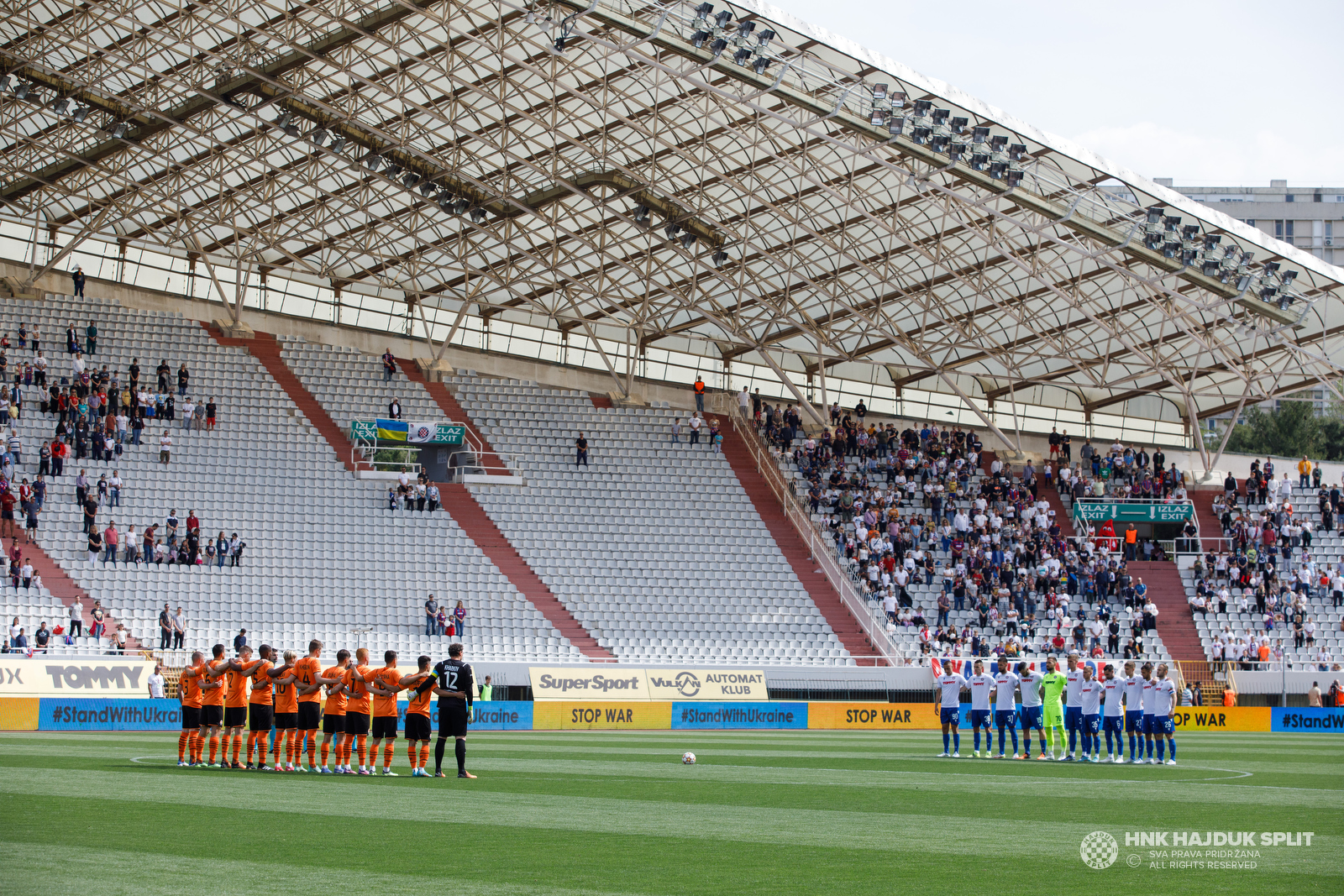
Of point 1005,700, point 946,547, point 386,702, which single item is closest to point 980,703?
point 1005,700

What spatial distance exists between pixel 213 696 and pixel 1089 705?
44.1 feet

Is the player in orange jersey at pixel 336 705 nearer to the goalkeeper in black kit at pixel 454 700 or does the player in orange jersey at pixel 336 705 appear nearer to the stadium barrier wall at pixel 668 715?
the goalkeeper in black kit at pixel 454 700

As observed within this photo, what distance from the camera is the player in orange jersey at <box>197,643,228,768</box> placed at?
18734 mm

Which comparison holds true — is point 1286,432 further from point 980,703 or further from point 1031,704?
point 1031,704

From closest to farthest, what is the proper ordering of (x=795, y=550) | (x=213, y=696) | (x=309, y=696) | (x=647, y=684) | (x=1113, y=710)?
(x=309, y=696), (x=213, y=696), (x=1113, y=710), (x=647, y=684), (x=795, y=550)

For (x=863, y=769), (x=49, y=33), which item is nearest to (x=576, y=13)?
(x=49, y=33)

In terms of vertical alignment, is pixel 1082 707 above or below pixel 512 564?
below

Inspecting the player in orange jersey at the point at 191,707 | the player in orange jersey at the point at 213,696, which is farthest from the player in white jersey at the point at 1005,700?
the player in orange jersey at the point at 191,707

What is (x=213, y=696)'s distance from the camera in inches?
745

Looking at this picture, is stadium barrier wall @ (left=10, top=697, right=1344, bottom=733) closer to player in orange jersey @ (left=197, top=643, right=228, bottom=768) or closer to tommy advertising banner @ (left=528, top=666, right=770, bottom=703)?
tommy advertising banner @ (left=528, top=666, right=770, bottom=703)

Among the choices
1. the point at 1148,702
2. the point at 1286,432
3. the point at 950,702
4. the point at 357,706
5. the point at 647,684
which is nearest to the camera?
the point at 357,706

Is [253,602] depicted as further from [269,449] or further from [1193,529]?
[1193,529]

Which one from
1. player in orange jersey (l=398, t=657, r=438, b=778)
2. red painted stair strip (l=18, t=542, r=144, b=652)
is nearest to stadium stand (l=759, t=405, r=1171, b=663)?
red painted stair strip (l=18, t=542, r=144, b=652)

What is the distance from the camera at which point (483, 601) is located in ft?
138
